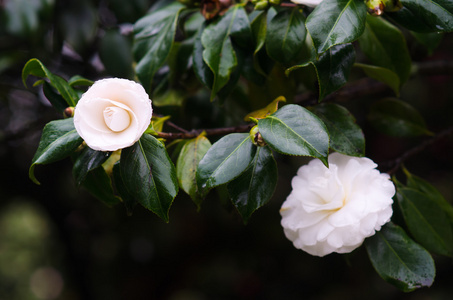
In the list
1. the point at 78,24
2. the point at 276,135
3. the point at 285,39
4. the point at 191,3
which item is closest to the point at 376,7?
the point at 285,39

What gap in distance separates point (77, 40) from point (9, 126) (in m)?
0.80

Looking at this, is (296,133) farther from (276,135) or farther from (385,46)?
(385,46)

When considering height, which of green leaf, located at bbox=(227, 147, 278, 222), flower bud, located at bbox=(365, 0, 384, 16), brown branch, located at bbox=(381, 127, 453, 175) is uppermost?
flower bud, located at bbox=(365, 0, 384, 16)

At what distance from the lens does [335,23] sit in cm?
58

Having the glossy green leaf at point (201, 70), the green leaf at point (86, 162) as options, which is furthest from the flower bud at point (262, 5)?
the green leaf at point (86, 162)

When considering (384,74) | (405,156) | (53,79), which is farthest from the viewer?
(405,156)

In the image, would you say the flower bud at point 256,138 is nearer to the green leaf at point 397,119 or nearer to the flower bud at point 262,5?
the flower bud at point 262,5

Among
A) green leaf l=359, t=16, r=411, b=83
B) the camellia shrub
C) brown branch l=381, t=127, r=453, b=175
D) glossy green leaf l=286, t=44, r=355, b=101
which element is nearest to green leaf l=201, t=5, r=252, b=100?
the camellia shrub

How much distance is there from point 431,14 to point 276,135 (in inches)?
11.6

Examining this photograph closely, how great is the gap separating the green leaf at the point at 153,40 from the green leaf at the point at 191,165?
0.16 metres

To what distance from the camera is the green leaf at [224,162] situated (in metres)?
0.57

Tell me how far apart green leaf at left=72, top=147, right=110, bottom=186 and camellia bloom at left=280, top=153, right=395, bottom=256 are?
309 mm

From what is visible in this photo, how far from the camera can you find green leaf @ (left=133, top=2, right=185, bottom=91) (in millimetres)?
767

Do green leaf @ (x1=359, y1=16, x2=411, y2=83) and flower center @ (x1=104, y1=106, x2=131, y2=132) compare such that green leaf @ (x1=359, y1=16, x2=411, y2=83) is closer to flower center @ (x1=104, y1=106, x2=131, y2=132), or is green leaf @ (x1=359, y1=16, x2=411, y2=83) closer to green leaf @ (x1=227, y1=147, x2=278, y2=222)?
green leaf @ (x1=227, y1=147, x2=278, y2=222)
